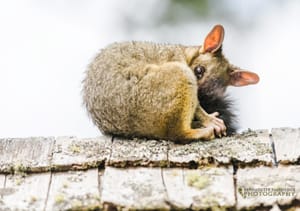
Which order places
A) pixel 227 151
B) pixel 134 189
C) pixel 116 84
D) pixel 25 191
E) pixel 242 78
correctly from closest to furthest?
pixel 134 189 < pixel 25 191 < pixel 227 151 < pixel 116 84 < pixel 242 78

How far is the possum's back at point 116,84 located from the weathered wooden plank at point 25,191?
86 cm

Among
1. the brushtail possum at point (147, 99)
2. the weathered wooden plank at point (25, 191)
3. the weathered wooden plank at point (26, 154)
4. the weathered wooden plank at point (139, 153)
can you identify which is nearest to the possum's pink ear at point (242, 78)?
the brushtail possum at point (147, 99)

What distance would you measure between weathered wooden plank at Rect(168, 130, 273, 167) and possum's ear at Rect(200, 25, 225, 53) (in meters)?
1.36

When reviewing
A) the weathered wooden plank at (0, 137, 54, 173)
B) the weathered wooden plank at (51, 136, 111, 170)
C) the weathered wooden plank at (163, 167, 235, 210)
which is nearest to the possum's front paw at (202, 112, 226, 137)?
the weathered wooden plank at (51, 136, 111, 170)

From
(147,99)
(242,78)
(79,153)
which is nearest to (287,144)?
(147,99)

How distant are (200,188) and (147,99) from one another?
1158mm

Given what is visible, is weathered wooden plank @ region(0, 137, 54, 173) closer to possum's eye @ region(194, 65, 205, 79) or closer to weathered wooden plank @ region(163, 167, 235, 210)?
weathered wooden plank @ region(163, 167, 235, 210)

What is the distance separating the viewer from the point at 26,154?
20.5 feet


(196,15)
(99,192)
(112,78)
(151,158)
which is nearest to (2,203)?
(99,192)

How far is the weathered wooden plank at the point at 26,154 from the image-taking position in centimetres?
606

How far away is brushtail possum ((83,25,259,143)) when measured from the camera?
668 centimetres

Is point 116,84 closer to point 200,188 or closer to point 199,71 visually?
point 199,71

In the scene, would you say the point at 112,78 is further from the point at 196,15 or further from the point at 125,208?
the point at 196,15

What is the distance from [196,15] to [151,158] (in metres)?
4.83
